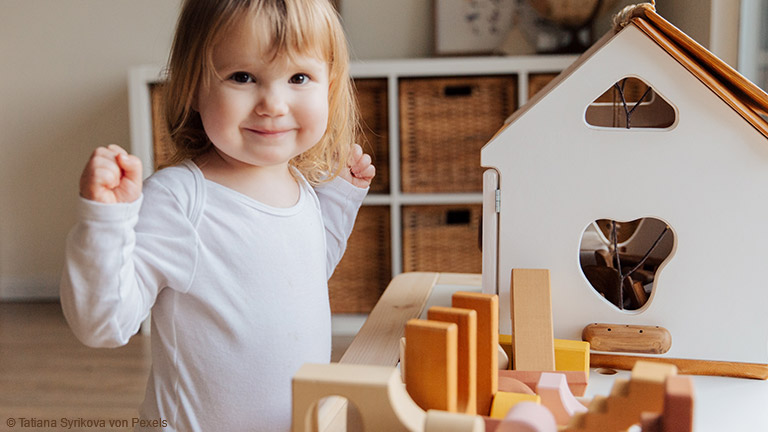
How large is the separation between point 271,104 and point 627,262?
0.50 metres

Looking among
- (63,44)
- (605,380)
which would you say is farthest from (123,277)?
(63,44)

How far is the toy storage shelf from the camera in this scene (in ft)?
7.57

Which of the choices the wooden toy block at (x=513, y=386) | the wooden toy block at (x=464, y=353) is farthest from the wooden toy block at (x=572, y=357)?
the wooden toy block at (x=464, y=353)

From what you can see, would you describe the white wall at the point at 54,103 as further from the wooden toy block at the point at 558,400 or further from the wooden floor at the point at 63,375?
the wooden toy block at the point at 558,400

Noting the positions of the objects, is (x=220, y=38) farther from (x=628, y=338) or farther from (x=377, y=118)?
(x=377, y=118)

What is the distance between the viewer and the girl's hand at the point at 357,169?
2.74 feet

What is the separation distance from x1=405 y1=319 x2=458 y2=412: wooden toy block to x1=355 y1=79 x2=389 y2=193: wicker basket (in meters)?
1.92

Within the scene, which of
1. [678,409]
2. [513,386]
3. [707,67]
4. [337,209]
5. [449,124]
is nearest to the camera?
[678,409]

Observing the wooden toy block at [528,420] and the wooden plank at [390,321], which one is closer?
the wooden toy block at [528,420]

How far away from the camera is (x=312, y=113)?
25.7 inches

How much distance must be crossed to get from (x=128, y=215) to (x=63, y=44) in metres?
2.71

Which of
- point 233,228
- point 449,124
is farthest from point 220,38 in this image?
point 449,124

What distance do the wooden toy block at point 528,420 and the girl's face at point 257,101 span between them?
0.35m

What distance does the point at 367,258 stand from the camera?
→ 244 cm
